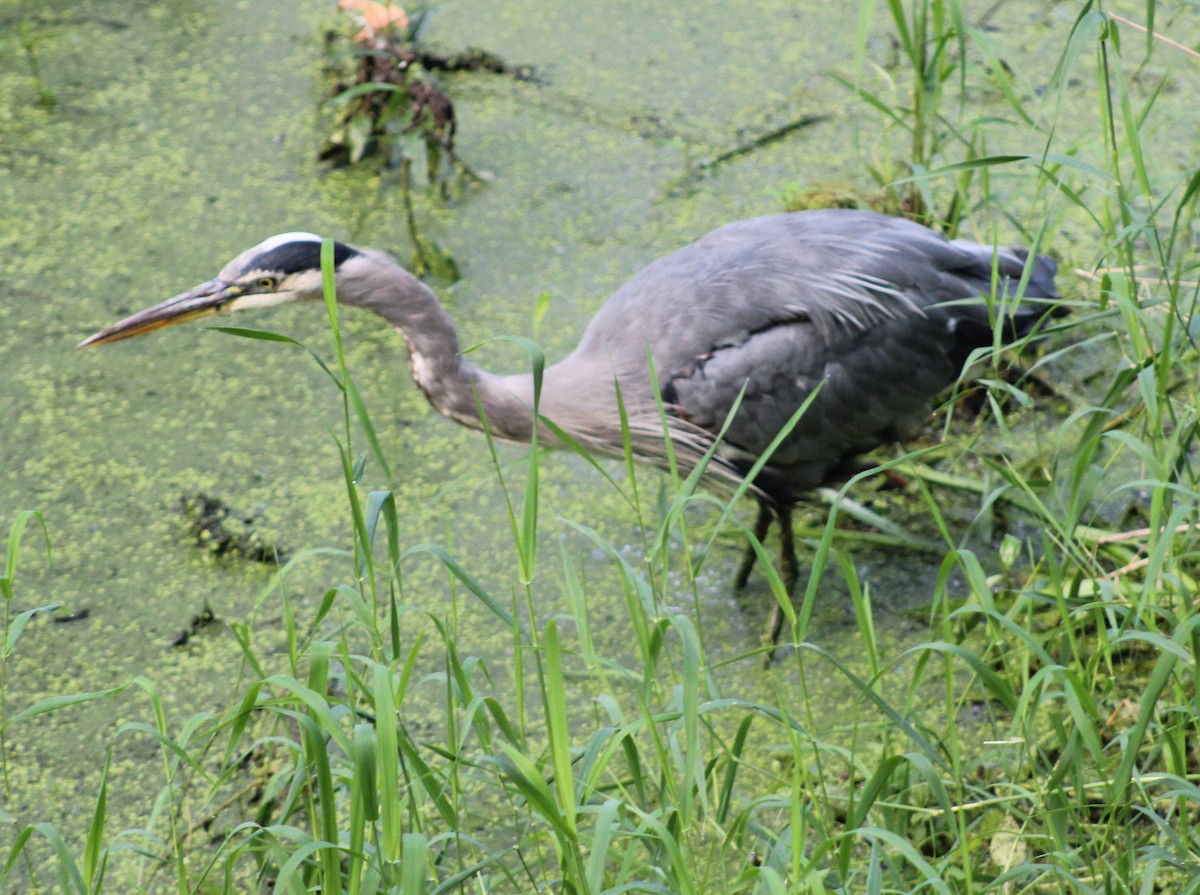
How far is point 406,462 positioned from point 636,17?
1.78 m

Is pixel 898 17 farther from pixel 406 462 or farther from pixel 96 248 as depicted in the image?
pixel 96 248

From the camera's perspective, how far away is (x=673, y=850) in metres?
1.41

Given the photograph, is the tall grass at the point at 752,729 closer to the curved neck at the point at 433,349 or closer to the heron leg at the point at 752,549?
the heron leg at the point at 752,549

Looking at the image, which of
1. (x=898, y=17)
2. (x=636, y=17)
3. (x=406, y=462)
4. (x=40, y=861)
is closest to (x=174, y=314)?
(x=406, y=462)

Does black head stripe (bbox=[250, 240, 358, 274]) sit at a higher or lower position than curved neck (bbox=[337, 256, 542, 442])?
higher

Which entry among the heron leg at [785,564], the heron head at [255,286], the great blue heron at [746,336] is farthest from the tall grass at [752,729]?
the heron head at [255,286]

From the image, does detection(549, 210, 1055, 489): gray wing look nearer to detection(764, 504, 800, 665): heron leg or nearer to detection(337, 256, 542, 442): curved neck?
detection(764, 504, 800, 665): heron leg

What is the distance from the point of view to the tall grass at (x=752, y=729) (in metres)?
1.47

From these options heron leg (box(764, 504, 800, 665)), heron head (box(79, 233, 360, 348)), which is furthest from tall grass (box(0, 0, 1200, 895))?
heron head (box(79, 233, 360, 348))

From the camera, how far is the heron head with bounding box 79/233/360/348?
7.76 feet

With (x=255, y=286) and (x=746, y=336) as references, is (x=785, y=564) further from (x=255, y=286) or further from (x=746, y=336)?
(x=255, y=286)

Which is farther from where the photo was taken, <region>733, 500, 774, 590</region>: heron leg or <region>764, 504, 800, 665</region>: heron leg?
<region>733, 500, 774, 590</region>: heron leg

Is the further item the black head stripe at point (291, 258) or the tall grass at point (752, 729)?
the black head stripe at point (291, 258)

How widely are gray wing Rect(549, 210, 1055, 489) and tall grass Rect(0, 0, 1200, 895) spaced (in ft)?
0.74
